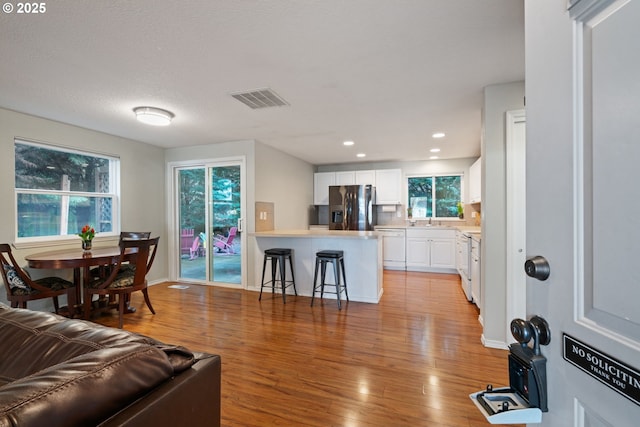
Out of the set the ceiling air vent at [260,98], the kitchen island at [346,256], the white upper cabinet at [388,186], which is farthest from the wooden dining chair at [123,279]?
the white upper cabinet at [388,186]

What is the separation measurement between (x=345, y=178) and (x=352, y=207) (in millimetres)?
862

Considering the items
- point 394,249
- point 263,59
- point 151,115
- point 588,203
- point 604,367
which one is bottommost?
point 394,249

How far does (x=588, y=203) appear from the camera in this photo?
53 centimetres

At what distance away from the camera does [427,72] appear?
7.52 feet

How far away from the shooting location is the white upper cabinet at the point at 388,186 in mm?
6027

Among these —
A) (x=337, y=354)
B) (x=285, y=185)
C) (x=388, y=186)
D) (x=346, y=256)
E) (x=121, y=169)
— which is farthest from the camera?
(x=388, y=186)

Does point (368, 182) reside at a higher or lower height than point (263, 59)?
lower

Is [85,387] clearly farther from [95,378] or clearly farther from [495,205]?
[495,205]

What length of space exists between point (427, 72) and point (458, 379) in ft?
7.71

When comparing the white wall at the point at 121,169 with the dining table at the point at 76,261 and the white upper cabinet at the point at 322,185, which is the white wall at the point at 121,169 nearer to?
the dining table at the point at 76,261

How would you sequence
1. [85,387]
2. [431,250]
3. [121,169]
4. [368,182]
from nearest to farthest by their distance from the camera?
[85,387]
[121,169]
[431,250]
[368,182]

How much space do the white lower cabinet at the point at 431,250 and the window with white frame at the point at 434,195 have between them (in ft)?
2.43

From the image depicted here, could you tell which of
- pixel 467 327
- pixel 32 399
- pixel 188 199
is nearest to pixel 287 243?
pixel 188 199

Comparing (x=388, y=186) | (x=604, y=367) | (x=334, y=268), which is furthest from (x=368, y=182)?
(x=604, y=367)
